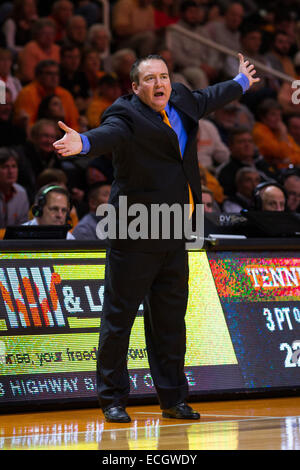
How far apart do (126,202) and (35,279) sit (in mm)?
1033

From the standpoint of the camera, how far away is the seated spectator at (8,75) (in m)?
9.61

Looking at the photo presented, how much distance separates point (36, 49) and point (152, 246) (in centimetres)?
613

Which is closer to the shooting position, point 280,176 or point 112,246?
point 112,246

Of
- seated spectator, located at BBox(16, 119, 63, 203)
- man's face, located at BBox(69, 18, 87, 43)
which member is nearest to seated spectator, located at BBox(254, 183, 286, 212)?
seated spectator, located at BBox(16, 119, 63, 203)

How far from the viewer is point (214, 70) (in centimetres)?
1232

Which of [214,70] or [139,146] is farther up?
[214,70]

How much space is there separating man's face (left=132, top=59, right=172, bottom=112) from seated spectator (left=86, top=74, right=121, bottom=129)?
541 cm

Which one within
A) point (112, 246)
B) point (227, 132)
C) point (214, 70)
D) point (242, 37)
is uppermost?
point (242, 37)

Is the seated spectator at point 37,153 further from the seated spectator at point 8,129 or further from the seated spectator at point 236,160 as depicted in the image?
the seated spectator at point 236,160

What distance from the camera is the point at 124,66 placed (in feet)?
35.3

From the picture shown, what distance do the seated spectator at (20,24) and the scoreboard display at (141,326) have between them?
5723 millimetres

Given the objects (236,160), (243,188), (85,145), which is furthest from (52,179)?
(85,145)

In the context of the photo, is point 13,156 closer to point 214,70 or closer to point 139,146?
point 139,146
